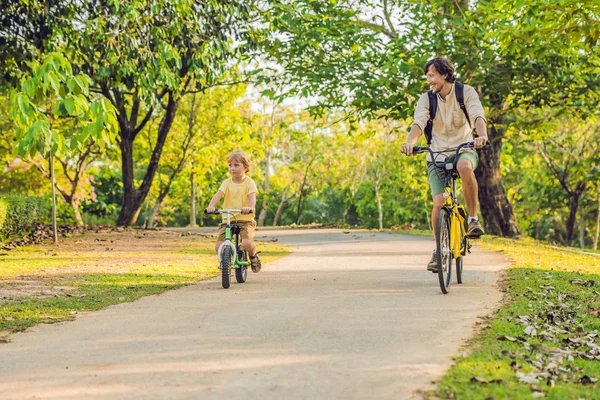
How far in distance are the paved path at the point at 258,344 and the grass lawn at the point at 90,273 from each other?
48 centimetres

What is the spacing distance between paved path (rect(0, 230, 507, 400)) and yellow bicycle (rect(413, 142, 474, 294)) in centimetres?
30

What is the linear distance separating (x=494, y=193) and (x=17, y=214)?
12131 mm

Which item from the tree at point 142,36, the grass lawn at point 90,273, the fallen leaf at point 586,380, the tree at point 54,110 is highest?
the tree at point 142,36

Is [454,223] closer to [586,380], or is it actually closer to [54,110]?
[586,380]

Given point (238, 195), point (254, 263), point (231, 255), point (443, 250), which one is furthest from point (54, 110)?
point (443, 250)

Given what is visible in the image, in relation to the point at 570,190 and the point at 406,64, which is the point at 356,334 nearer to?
the point at 406,64

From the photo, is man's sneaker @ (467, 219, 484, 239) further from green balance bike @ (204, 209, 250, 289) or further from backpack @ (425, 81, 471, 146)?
green balance bike @ (204, 209, 250, 289)

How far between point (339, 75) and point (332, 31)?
1101 millimetres

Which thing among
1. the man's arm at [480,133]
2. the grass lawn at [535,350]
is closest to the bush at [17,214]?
the man's arm at [480,133]

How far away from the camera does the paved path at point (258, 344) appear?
154 inches

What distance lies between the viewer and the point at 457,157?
7.24m

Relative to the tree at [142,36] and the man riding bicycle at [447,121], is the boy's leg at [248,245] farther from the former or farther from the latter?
the tree at [142,36]

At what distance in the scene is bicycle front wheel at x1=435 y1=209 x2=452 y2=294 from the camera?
6.92 m

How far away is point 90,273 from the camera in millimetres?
9836
